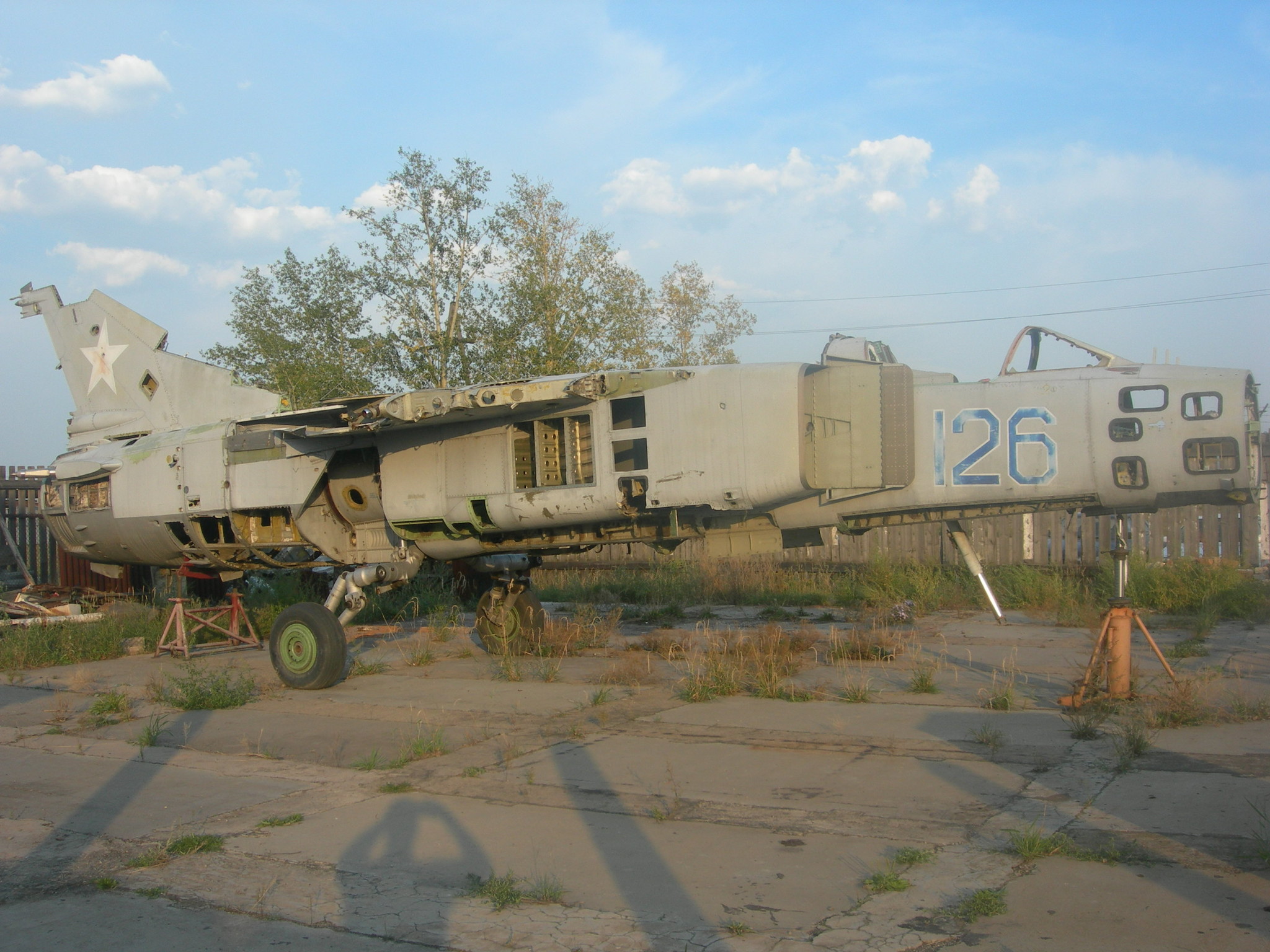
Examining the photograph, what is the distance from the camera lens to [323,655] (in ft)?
30.2

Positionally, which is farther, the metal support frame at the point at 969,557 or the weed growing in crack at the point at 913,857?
the metal support frame at the point at 969,557

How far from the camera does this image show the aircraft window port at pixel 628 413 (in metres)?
8.18

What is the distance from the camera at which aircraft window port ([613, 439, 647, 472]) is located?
8250 mm

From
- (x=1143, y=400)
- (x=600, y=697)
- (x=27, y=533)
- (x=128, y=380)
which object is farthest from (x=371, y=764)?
(x=27, y=533)

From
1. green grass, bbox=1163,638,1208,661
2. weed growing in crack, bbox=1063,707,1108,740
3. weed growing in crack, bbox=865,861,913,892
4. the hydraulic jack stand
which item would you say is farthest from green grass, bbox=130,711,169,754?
green grass, bbox=1163,638,1208,661

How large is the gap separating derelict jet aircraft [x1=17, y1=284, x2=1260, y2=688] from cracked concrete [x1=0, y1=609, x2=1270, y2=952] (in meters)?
1.60

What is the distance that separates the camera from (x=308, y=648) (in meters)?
9.37

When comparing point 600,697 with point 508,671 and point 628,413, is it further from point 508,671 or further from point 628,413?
point 628,413

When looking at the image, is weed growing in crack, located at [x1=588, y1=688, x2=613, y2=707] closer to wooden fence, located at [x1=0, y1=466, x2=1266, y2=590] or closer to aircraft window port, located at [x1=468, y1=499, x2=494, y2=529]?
aircraft window port, located at [x1=468, y1=499, x2=494, y2=529]

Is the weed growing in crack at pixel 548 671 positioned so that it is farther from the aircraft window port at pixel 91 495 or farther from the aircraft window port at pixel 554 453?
the aircraft window port at pixel 91 495

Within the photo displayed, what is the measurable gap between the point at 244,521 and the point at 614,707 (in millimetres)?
5206

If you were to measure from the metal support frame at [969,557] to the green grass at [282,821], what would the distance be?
560 centimetres

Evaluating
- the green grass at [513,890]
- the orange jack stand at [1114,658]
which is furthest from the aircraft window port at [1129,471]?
the green grass at [513,890]

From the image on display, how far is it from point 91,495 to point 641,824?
9558mm
